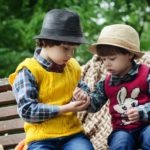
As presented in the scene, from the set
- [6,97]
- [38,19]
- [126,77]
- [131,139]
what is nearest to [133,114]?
[131,139]

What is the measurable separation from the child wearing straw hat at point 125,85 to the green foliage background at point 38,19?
4.35 metres

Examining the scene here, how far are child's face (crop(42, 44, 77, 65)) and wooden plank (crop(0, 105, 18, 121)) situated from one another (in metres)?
1.68

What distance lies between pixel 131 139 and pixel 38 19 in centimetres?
485

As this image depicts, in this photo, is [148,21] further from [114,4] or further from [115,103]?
[115,103]

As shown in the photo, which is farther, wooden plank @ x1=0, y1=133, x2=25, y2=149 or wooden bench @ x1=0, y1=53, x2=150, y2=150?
wooden plank @ x1=0, y1=133, x2=25, y2=149

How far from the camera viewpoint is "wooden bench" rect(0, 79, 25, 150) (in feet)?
18.2

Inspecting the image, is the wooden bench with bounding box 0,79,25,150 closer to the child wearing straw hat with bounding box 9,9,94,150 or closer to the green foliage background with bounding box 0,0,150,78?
the child wearing straw hat with bounding box 9,9,94,150

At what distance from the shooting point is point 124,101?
402cm

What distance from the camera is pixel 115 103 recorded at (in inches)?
160

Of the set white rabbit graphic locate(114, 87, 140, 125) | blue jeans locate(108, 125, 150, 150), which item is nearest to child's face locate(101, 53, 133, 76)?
white rabbit graphic locate(114, 87, 140, 125)

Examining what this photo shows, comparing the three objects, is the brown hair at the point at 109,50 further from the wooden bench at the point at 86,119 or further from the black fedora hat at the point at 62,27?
the wooden bench at the point at 86,119

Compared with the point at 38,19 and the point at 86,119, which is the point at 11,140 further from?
the point at 38,19

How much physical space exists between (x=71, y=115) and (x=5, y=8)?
5454 mm

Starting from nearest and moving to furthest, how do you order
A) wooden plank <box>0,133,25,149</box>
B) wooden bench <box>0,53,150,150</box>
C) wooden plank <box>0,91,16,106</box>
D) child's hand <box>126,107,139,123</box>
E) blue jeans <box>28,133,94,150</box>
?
child's hand <box>126,107,139,123</box> < blue jeans <box>28,133,94,150</box> < wooden bench <box>0,53,150,150</box> < wooden plank <box>0,133,25,149</box> < wooden plank <box>0,91,16,106</box>
